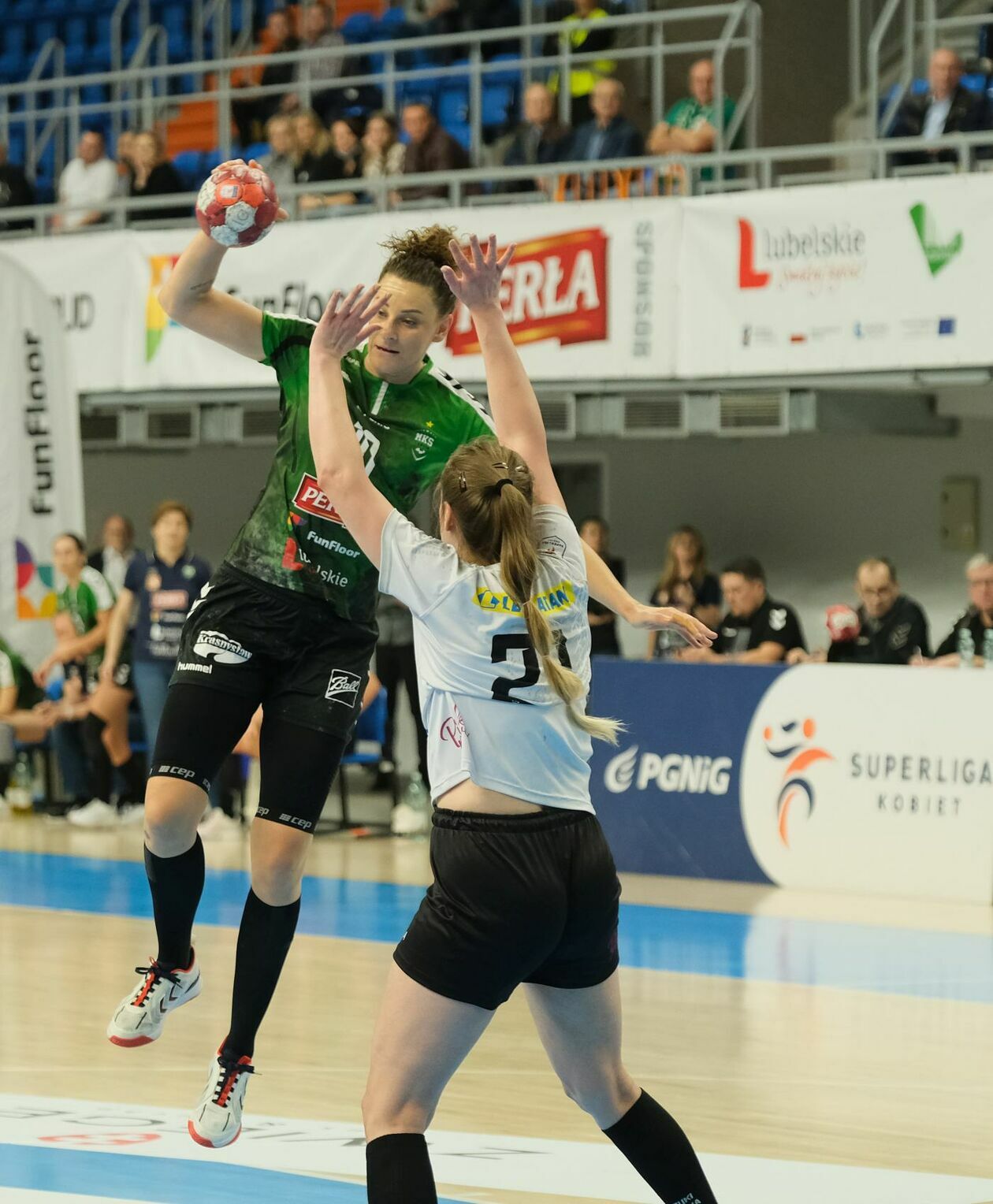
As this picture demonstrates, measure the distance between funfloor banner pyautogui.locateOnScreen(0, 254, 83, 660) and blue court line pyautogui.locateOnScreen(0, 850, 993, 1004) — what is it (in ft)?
9.96

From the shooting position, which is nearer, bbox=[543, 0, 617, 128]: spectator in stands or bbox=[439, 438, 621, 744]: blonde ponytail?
bbox=[439, 438, 621, 744]: blonde ponytail

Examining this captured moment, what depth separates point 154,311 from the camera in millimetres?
14945

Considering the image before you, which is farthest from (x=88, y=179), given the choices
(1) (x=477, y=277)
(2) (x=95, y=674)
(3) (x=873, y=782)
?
(1) (x=477, y=277)

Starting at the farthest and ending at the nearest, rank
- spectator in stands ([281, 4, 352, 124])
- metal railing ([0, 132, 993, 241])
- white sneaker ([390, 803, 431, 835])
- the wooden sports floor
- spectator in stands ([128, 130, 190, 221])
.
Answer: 1. spectator in stands ([281, 4, 352, 124])
2. spectator in stands ([128, 130, 190, 221])
3. white sneaker ([390, 803, 431, 835])
4. metal railing ([0, 132, 993, 241])
5. the wooden sports floor

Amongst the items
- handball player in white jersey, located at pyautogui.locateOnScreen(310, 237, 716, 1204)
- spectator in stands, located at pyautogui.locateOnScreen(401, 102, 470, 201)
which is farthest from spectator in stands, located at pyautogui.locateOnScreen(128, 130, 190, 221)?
handball player in white jersey, located at pyautogui.locateOnScreen(310, 237, 716, 1204)

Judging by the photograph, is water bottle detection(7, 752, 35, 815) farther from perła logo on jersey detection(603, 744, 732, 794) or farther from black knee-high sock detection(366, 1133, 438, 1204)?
black knee-high sock detection(366, 1133, 438, 1204)

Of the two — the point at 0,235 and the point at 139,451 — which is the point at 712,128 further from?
the point at 139,451

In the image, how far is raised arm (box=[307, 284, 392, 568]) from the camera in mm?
4152

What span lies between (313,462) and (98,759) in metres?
9.26

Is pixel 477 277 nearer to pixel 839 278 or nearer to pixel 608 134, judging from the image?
pixel 839 278

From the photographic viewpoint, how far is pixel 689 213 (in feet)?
41.9

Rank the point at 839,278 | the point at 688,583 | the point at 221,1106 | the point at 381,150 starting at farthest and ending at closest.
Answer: the point at 381,150 → the point at 688,583 → the point at 839,278 → the point at 221,1106

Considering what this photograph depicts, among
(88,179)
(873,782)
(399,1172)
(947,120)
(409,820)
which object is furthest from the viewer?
(88,179)

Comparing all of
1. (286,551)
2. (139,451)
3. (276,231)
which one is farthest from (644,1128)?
(139,451)
